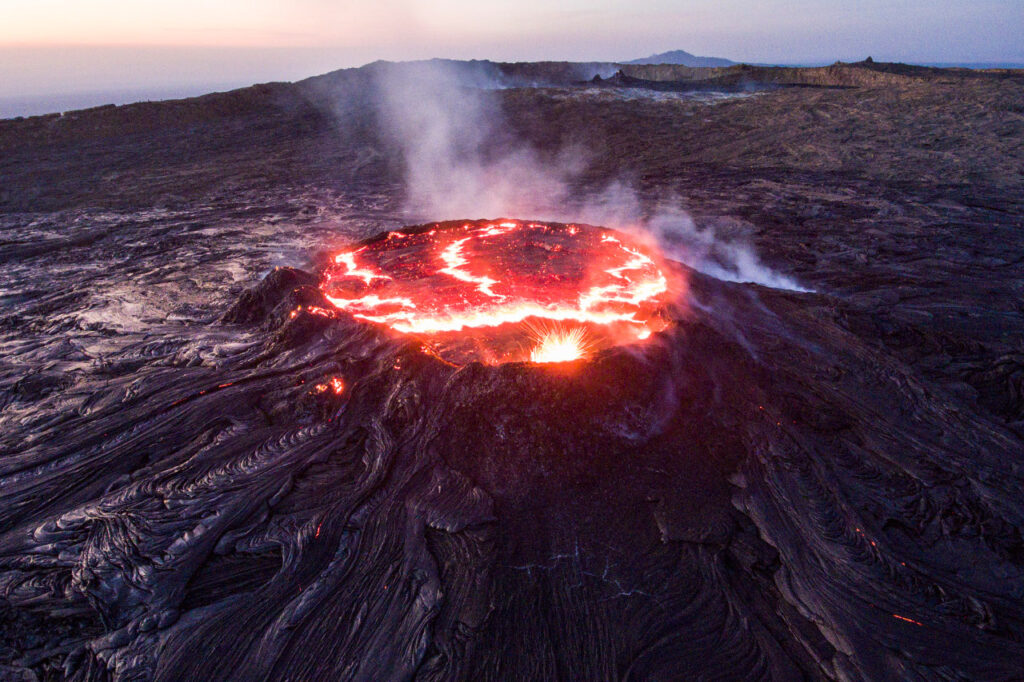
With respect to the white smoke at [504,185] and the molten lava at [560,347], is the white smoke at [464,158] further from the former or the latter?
the molten lava at [560,347]

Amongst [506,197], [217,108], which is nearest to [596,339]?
[506,197]

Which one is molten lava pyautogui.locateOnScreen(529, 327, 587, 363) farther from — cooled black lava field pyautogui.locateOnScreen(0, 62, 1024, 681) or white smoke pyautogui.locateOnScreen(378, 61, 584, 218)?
white smoke pyautogui.locateOnScreen(378, 61, 584, 218)

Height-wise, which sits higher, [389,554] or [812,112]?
[812,112]

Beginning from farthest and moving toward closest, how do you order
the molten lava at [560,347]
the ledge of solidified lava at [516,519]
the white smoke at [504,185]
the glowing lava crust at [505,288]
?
the white smoke at [504,185], the glowing lava crust at [505,288], the molten lava at [560,347], the ledge of solidified lava at [516,519]

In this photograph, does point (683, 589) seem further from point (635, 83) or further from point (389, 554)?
point (635, 83)

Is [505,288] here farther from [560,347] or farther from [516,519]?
[516,519]

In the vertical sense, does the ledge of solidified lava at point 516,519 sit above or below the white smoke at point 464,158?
below

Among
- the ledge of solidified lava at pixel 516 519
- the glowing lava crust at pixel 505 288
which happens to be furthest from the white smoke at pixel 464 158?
the ledge of solidified lava at pixel 516 519
